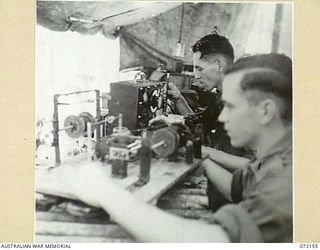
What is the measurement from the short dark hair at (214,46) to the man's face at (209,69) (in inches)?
0.5

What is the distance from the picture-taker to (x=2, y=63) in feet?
4.40

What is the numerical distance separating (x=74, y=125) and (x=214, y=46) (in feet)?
1.53

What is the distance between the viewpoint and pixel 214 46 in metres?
1.40

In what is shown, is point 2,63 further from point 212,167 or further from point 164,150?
point 212,167

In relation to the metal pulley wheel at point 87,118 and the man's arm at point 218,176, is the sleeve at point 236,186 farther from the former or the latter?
the metal pulley wheel at point 87,118

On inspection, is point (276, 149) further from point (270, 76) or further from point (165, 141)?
point (165, 141)

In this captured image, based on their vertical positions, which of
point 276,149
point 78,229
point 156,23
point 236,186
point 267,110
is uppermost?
point 156,23

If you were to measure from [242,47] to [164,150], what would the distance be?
Answer: 0.38 m

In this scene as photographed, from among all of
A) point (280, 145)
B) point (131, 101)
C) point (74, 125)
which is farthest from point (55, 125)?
point (280, 145)

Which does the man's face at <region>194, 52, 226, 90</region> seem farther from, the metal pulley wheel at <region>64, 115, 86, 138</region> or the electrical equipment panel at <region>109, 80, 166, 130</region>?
the metal pulley wheel at <region>64, 115, 86, 138</region>

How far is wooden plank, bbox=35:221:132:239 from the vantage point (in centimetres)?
134

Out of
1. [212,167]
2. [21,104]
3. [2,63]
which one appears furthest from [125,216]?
[2,63]

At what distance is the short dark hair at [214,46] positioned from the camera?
139 centimetres

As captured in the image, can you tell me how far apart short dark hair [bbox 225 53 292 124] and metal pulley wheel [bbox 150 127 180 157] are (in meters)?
0.24
